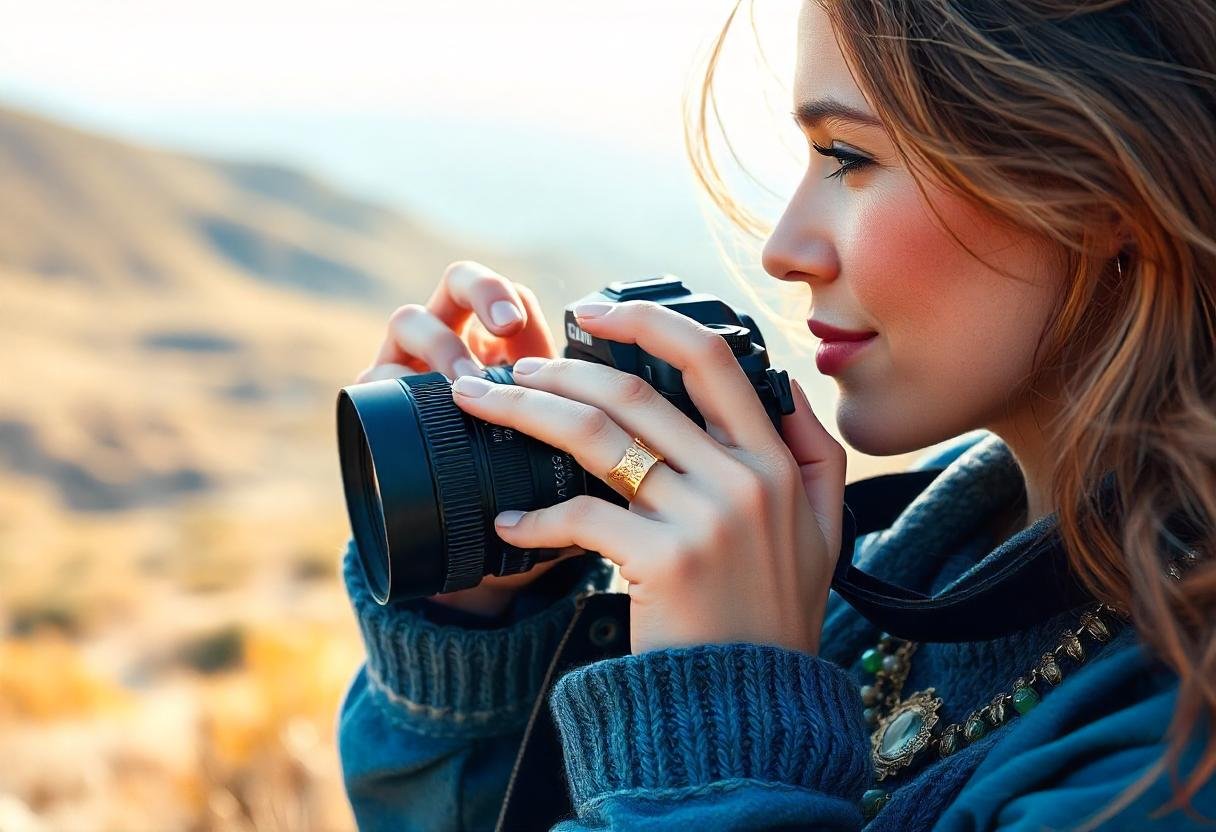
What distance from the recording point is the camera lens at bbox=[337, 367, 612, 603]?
45.1 inches

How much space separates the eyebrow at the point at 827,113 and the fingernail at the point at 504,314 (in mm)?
473

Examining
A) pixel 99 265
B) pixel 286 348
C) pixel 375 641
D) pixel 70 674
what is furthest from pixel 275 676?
pixel 99 265

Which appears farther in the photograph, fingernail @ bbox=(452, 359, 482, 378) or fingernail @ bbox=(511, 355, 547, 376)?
fingernail @ bbox=(452, 359, 482, 378)

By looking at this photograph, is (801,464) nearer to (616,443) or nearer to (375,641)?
(616,443)

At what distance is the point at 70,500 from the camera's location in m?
14.7

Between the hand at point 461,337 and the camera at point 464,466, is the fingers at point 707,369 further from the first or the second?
the hand at point 461,337

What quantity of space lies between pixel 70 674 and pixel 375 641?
15.6 feet

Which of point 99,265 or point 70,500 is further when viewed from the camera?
point 99,265

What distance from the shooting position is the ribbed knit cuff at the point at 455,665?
1377mm

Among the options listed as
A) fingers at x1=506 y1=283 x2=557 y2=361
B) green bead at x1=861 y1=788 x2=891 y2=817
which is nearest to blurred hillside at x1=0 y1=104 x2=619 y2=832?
fingers at x1=506 y1=283 x2=557 y2=361

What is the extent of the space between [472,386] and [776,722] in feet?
1.44

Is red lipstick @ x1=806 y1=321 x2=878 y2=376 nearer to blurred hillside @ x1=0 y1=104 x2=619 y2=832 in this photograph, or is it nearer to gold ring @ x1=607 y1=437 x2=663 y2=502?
gold ring @ x1=607 y1=437 x2=663 y2=502

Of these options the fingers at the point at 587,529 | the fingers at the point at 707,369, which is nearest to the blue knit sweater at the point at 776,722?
the fingers at the point at 587,529

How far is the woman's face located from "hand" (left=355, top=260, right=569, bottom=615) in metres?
0.43
